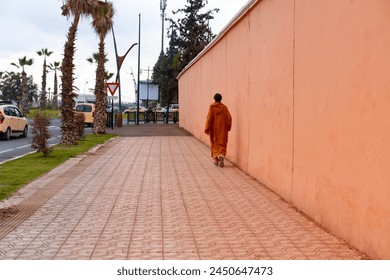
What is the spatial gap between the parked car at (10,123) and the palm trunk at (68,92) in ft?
15.0

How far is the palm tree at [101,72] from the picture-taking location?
95.9 feet

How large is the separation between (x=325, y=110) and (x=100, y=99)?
936 inches

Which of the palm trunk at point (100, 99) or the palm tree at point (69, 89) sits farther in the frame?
the palm trunk at point (100, 99)

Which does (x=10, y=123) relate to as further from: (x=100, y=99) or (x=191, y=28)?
(x=191, y=28)

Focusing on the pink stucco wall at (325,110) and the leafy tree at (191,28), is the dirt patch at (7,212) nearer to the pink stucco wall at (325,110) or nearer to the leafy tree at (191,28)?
the pink stucco wall at (325,110)

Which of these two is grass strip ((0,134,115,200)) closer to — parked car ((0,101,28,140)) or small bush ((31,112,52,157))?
small bush ((31,112,52,157))

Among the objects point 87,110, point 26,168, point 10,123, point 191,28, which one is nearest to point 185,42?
point 191,28

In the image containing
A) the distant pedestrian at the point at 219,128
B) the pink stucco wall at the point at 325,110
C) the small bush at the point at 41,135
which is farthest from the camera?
the small bush at the point at 41,135

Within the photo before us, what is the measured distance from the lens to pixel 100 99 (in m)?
29.9

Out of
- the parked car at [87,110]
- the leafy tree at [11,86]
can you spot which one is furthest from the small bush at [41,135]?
the leafy tree at [11,86]

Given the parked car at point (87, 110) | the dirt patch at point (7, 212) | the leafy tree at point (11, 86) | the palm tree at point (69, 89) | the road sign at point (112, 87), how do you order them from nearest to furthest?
the dirt patch at point (7, 212)
the palm tree at point (69, 89)
the road sign at point (112, 87)
the parked car at point (87, 110)
the leafy tree at point (11, 86)
